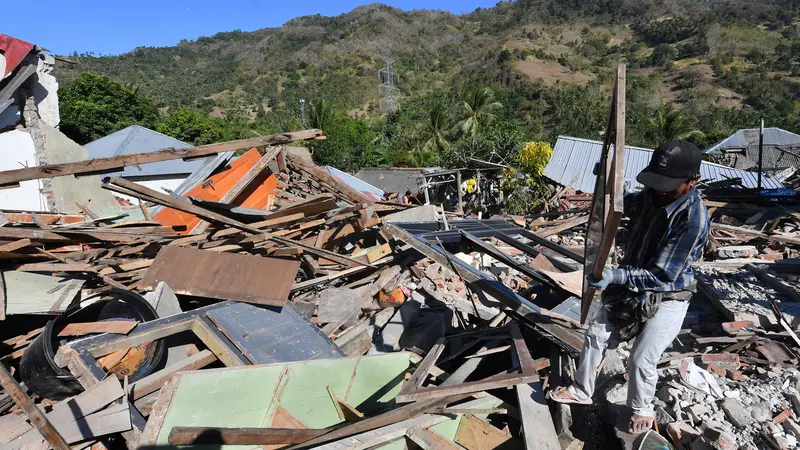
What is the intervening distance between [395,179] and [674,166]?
17.9 m

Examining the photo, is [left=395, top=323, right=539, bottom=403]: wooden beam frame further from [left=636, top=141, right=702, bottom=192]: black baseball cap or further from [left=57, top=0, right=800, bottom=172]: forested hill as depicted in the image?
[left=57, top=0, right=800, bottom=172]: forested hill

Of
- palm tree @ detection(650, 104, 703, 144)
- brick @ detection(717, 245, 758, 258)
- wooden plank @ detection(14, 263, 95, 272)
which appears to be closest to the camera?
wooden plank @ detection(14, 263, 95, 272)

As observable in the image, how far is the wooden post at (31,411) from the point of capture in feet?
5.74

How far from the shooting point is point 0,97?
31.5 ft

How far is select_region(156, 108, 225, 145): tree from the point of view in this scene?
27828 millimetres

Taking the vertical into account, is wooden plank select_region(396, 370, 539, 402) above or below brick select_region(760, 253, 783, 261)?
above

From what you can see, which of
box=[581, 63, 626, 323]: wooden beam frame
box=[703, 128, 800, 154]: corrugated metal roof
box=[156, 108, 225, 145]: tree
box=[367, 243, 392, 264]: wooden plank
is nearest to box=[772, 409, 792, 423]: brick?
box=[581, 63, 626, 323]: wooden beam frame

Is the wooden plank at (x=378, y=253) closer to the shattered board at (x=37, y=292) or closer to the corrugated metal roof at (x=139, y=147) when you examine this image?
the shattered board at (x=37, y=292)

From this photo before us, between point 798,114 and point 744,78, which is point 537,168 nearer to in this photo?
point 798,114

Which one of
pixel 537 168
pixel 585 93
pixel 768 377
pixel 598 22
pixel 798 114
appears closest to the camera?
pixel 768 377

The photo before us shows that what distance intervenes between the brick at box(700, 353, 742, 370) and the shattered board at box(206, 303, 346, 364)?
9.95 ft

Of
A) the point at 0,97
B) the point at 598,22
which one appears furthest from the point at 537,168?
the point at 598,22

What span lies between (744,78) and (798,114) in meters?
11.7

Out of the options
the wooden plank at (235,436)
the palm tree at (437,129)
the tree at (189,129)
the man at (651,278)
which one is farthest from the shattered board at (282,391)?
the tree at (189,129)
